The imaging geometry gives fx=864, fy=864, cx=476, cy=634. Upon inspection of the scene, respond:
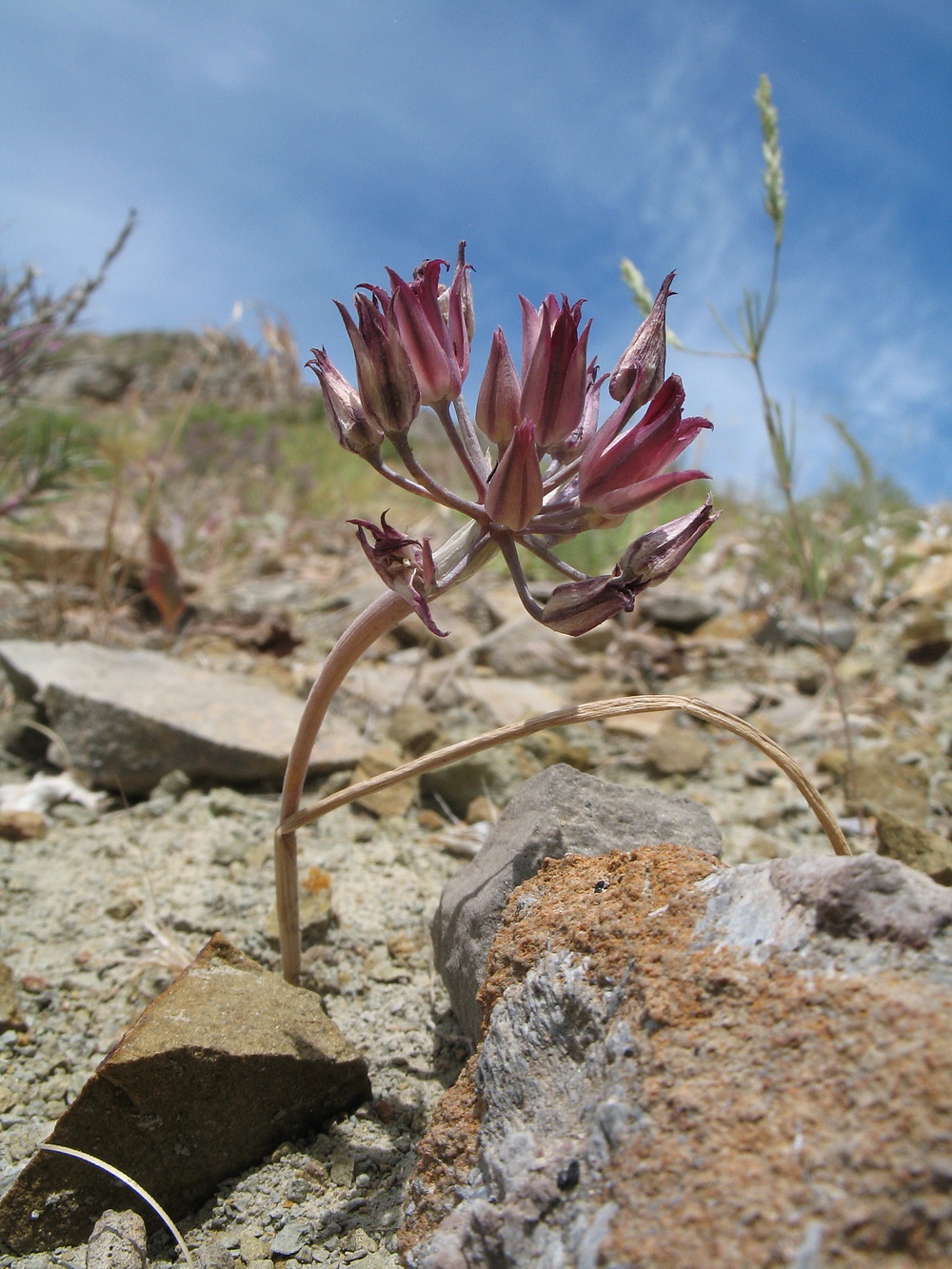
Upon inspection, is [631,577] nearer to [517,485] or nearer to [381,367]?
[517,485]

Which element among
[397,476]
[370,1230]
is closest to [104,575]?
[397,476]

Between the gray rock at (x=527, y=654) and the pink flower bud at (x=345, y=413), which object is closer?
the pink flower bud at (x=345, y=413)

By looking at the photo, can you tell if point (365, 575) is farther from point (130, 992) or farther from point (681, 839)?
point (681, 839)

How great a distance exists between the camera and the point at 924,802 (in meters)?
3.13

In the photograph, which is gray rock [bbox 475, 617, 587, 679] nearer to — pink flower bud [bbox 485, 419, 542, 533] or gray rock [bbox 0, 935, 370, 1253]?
gray rock [bbox 0, 935, 370, 1253]

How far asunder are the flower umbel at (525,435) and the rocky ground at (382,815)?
1140 mm

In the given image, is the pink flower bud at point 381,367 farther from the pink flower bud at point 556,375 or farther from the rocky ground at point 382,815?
the rocky ground at point 382,815

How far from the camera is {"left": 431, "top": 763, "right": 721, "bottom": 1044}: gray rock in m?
1.74

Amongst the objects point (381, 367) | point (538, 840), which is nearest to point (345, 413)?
point (381, 367)

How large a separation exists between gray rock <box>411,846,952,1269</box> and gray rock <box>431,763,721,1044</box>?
262 mm

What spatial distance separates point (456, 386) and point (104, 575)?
352 centimetres

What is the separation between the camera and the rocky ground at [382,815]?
69.9 inches

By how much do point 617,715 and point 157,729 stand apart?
7.43 feet

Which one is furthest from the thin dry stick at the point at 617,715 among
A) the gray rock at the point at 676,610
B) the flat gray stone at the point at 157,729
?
the gray rock at the point at 676,610
